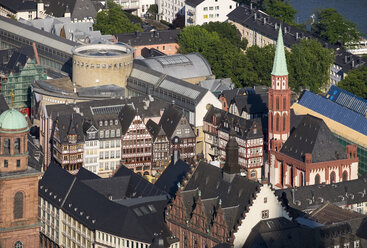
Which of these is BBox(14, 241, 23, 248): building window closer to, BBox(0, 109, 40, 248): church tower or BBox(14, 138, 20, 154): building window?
BBox(0, 109, 40, 248): church tower

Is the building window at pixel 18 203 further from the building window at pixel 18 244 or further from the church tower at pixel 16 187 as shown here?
the building window at pixel 18 244

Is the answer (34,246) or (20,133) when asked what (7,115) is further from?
(34,246)

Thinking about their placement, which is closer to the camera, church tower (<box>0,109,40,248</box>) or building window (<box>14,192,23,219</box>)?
church tower (<box>0,109,40,248</box>)

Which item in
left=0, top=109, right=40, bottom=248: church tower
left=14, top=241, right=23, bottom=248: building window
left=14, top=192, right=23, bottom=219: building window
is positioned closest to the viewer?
left=0, top=109, right=40, bottom=248: church tower

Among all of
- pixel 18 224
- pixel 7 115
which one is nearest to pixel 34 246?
pixel 18 224

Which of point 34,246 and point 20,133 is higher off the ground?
point 20,133

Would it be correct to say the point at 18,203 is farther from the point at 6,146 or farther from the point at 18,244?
the point at 6,146

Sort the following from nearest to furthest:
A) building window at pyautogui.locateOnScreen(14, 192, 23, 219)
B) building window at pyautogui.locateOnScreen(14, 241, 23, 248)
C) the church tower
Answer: the church tower → building window at pyautogui.locateOnScreen(14, 192, 23, 219) → building window at pyautogui.locateOnScreen(14, 241, 23, 248)

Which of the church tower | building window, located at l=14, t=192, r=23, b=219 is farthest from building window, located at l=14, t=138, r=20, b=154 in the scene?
building window, located at l=14, t=192, r=23, b=219
